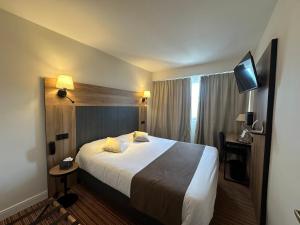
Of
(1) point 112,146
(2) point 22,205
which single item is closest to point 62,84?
(1) point 112,146

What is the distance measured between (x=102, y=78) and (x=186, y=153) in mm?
2351

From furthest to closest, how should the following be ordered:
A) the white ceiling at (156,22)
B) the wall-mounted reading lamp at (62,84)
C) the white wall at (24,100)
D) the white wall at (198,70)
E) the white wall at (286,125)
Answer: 1. the white wall at (198,70)
2. the wall-mounted reading lamp at (62,84)
3. the white wall at (24,100)
4. the white ceiling at (156,22)
5. the white wall at (286,125)

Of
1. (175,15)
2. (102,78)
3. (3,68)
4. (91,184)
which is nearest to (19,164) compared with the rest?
(91,184)

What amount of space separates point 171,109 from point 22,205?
12.4 feet

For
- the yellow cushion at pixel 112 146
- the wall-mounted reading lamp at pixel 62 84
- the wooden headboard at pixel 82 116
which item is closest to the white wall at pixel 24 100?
the wooden headboard at pixel 82 116

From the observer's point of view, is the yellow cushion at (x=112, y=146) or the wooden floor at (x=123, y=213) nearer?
the wooden floor at (x=123, y=213)

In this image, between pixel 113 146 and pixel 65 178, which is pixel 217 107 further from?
pixel 65 178

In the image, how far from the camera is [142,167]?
189 centimetres

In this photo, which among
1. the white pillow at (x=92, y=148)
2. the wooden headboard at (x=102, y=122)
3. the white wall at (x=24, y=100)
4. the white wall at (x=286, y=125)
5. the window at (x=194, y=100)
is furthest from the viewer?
the window at (x=194, y=100)

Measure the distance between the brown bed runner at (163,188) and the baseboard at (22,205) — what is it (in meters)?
1.57

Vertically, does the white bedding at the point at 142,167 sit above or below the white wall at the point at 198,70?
below

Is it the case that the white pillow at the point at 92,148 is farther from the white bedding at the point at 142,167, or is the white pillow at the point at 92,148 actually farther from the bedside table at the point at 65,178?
the bedside table at the point at 65,178

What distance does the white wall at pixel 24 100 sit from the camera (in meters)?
1.75

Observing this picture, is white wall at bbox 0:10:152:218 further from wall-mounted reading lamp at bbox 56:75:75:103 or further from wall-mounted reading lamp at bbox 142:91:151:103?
wall-mounted reading lamp at bbox 142:91:151:103
